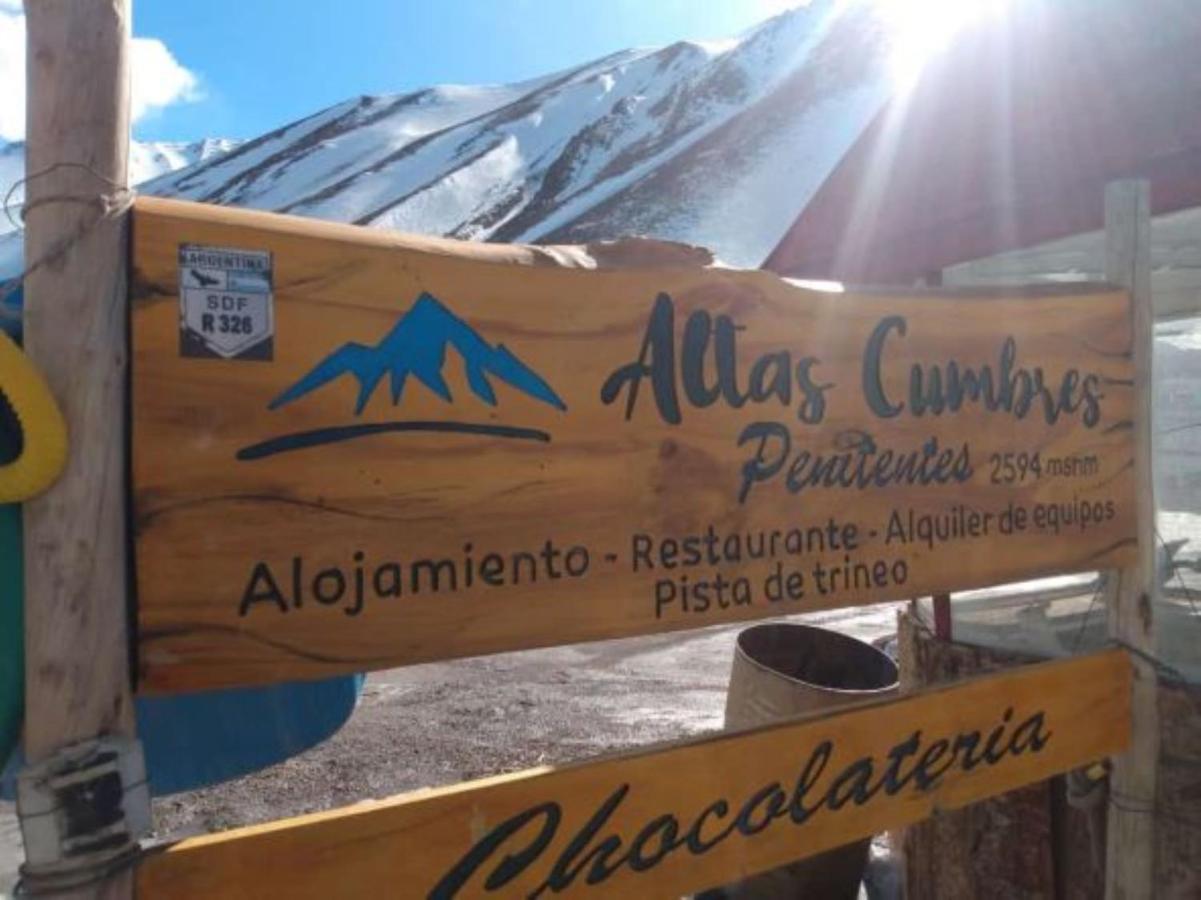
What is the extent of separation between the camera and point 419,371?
170 centimetres

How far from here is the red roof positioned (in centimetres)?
357

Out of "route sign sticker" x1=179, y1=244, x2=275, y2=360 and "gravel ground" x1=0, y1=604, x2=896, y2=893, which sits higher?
"route sign sticker" x1=179, y1=244, x2=275, y2=360

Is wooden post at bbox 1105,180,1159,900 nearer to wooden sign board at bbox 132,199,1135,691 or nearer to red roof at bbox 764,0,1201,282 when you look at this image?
wooden sign board at bbox 132,199,1135,691

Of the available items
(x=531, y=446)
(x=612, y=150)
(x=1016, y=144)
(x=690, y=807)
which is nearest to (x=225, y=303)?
(x=531, y=446)

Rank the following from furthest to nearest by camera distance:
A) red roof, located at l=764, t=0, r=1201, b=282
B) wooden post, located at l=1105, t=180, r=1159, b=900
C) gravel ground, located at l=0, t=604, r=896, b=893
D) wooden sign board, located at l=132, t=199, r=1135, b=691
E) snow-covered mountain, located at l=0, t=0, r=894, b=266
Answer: snow-covered mountain, located at l=0, t=0, r=894, b=266 → gravel ground, located at l=0, t=604, r=896, b=893 → red roof, located at l=764, t=0, r=1201, b=282 → wooden post, located at l=1105, t=180, r=1159, b=900 → wooden sign board, located at l=132, t=199, r=1135, b=691

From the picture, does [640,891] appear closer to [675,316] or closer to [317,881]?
[317,881]

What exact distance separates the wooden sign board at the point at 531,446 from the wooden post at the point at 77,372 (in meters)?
0.04

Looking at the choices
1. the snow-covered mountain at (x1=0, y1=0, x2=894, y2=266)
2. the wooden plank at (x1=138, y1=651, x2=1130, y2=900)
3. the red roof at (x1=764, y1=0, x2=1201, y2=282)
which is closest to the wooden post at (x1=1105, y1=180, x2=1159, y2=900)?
the wooden plank at (x1=138, y1=651, x2=1130, y2=900)

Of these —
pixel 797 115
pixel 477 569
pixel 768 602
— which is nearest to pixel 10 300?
pixel 477 569

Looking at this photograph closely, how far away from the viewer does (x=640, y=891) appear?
6.19 ft

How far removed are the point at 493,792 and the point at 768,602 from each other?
658mm

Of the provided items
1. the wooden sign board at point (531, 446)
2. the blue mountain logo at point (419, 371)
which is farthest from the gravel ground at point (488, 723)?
the blue mountain logo at point (419, 371)

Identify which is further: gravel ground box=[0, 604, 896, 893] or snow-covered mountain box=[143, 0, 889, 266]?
snow-covered mountain box=[143, 0, 889, 266]

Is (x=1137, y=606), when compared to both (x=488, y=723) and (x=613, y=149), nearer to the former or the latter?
(x=488, y=723)
